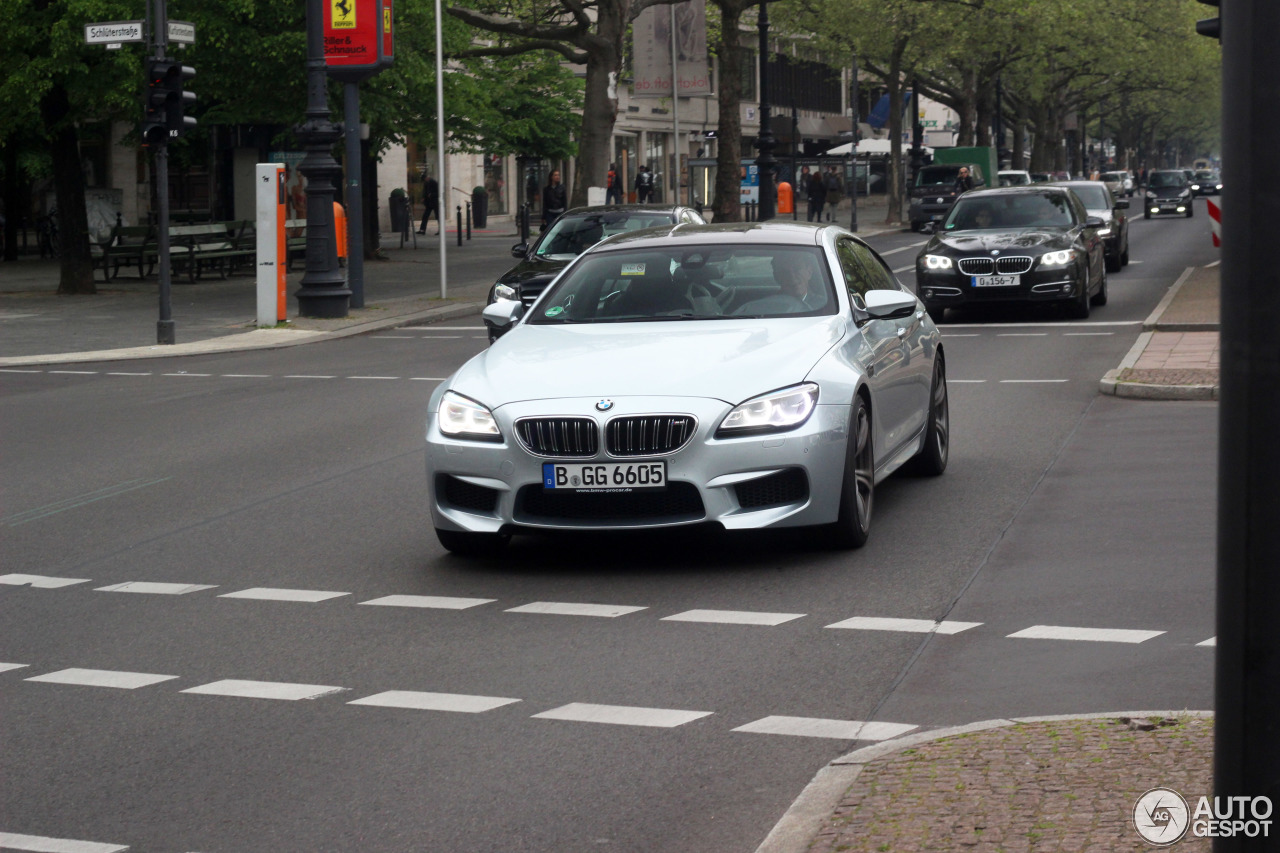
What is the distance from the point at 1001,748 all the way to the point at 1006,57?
6510cm

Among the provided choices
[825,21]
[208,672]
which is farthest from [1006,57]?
[208,672]

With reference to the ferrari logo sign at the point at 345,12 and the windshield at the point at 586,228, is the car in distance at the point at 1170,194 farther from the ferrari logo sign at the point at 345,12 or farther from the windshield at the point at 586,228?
the windshield at the point at 586,228

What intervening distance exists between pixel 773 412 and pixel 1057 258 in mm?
14442

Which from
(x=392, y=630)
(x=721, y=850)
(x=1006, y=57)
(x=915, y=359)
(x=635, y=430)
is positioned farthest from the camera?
(x=1006, y=57)

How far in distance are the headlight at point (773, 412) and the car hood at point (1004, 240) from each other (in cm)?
1424

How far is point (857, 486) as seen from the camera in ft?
26.7

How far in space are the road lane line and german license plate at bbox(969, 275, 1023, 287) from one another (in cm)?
1495

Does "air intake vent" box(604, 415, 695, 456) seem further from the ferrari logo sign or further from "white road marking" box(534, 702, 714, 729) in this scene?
the ferrari logo sign

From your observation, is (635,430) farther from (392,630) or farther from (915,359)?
(915,359)

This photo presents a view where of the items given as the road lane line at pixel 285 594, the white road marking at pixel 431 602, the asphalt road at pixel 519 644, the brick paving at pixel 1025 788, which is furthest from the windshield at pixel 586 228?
the brick paving at pixel 1025 788

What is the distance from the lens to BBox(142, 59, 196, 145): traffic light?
2041cm

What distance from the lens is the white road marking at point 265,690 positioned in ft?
19.5

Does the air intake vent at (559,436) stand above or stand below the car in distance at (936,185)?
below

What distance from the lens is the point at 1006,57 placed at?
220 feet
